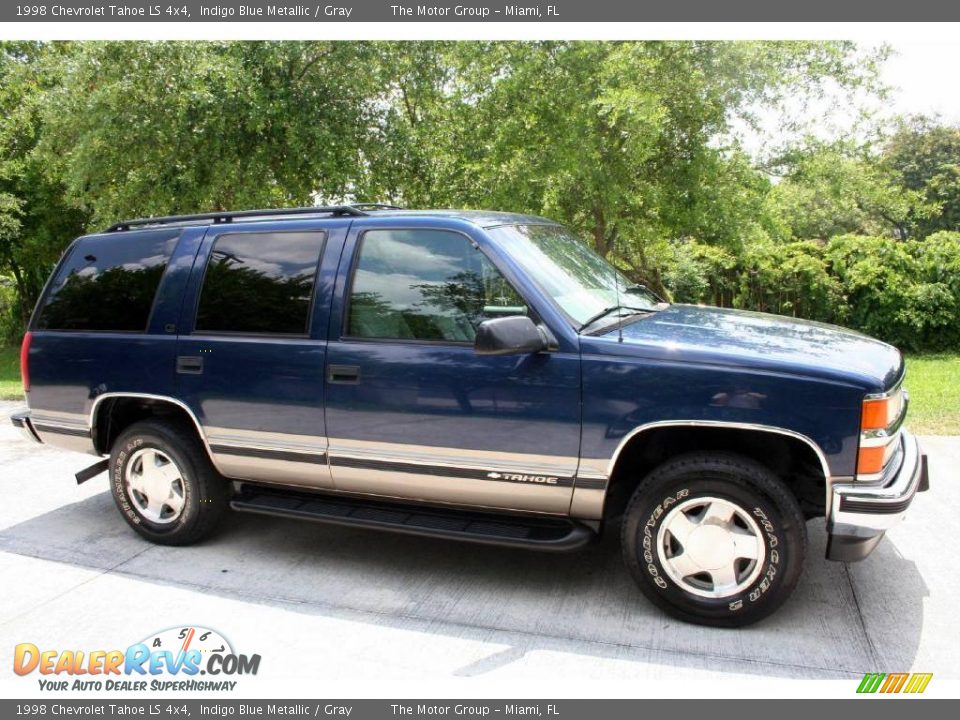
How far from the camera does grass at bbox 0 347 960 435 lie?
750 cm

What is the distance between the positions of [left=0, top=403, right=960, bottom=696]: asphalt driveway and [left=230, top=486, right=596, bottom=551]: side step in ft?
1.23

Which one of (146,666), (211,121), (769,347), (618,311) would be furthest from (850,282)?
(146,666)

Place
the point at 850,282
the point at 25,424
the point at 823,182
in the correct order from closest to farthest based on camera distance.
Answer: the point at 25,424
the point at 823,182
the point at 850,282

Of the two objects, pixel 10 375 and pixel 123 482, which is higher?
pixel 123 482

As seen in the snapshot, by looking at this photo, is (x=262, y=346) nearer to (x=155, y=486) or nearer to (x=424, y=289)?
(x=424, y=289)

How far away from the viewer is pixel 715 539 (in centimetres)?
368

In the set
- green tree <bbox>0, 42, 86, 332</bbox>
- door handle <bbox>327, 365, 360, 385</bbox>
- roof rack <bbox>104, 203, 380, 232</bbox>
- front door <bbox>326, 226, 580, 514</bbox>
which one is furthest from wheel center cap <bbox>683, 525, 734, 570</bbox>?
green tree <bbox>0, 42, 86, 332</bbox>

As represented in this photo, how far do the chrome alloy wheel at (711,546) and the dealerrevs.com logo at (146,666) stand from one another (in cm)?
197

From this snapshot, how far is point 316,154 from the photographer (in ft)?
35.6

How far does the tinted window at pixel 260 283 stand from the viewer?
14.6 ft

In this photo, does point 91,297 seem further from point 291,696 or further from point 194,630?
point 291,696

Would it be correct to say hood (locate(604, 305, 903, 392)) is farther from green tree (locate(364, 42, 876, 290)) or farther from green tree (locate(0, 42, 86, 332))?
green tree (locate(0, 42, 86, 332))

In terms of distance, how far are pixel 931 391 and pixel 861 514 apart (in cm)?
697

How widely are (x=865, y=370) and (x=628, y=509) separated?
48.3 inches
